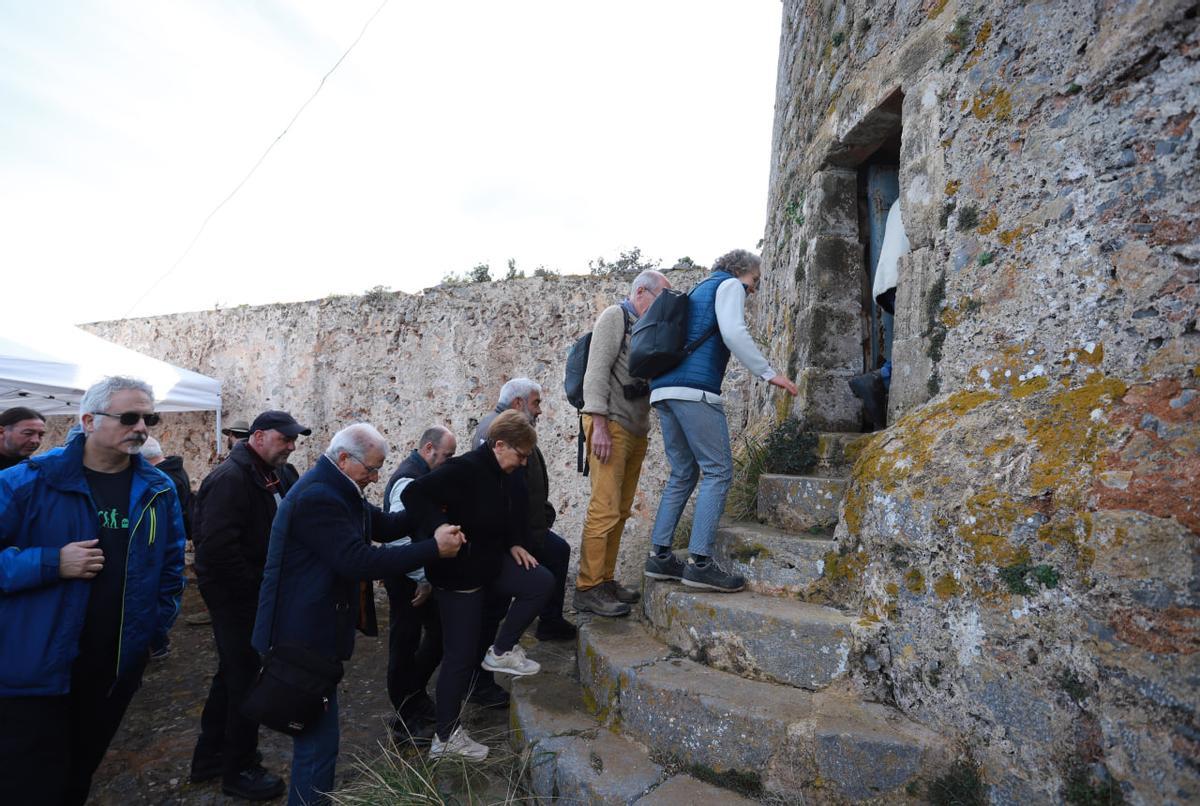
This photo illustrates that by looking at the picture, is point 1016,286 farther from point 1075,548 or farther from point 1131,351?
point 1075,548

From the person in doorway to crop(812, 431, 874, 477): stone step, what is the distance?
52cm

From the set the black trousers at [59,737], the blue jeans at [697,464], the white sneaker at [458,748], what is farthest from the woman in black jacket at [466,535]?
the black trousers at [59,737]

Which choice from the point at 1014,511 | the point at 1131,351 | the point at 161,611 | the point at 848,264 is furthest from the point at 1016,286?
the point at 161,611

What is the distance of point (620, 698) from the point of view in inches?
106

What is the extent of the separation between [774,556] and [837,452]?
2.55 ft

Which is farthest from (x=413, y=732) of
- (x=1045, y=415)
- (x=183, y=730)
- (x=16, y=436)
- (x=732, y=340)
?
(x=1045, y=415)

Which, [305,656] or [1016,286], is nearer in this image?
[305,656]

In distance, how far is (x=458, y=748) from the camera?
→ 9.32ft

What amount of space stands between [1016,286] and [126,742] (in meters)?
4.68

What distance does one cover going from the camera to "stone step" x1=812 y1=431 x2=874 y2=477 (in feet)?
10.8

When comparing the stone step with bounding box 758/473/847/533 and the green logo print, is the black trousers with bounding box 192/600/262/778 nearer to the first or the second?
the green logo print

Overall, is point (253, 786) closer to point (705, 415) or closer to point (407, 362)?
point (705, 415)

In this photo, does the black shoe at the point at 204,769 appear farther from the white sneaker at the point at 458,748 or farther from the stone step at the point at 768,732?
the stone step at the point at 768,732

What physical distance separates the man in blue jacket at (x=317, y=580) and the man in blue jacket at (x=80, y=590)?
45 cm
